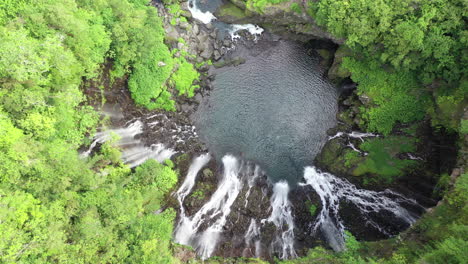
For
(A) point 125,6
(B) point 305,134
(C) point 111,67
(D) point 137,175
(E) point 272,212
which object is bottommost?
(E) point 272,212

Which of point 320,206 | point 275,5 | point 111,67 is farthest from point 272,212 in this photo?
point 275,5

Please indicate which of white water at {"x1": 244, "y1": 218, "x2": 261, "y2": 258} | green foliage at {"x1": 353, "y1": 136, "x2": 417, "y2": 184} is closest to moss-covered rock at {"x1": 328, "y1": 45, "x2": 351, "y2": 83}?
green foliage at {"x1": 353, "y1": 136, "x2": 417, "y2": 184}

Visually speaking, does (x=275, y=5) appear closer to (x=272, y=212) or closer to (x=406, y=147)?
(x=406, y=147)

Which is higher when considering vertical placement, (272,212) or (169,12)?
(169,12)

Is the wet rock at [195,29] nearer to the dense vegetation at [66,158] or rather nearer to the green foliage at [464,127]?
the dense vegetation at [66,158]

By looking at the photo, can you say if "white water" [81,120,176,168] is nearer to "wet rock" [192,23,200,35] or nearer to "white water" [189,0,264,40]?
"wet rock" [192,23,200,35]

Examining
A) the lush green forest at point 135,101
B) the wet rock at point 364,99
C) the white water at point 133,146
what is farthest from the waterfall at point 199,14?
the wet rock at point 364,99
